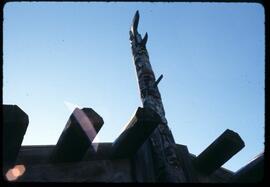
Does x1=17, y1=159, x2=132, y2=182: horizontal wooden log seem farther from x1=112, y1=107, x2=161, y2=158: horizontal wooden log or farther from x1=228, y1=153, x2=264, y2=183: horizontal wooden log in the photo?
x1=228, y1=153, x2=264, y2=183: horizontal wooden log

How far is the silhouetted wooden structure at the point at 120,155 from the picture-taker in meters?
3.36

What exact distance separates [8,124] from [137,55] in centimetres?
505

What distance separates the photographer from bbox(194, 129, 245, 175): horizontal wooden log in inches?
165

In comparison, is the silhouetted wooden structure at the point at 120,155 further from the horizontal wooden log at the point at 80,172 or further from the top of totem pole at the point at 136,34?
the top of totem pole at the point at 136,34

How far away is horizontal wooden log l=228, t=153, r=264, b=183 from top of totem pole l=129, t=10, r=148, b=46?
460 centimetres

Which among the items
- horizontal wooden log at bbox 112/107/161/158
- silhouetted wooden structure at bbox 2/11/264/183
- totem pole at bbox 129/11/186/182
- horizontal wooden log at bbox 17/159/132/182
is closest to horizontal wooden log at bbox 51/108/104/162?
silhouetted wooden structure at bbox 2/11/264/183

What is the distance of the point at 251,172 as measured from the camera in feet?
13.3

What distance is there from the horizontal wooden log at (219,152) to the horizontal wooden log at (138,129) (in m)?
1.02

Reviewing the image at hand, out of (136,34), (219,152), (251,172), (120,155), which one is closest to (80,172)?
(120,155)

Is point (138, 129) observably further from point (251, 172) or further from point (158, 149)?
point (251, 172)

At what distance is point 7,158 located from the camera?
3.60 metres

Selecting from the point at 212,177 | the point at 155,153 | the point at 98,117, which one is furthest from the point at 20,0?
the point at 212,177

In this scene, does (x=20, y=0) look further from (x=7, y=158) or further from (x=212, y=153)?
(x=212, y=153)

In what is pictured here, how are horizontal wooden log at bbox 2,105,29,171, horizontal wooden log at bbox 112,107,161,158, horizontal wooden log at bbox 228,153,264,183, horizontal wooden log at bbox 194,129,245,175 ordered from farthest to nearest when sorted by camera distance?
horizontal wooden log at bbox 194,129,245,175 → horizontal wooden log at bbox 228,153,264,183 → horizontal wooden log at bbox 112,107,161,158 → horizontal wooden log at bbox 2,105,29,171
